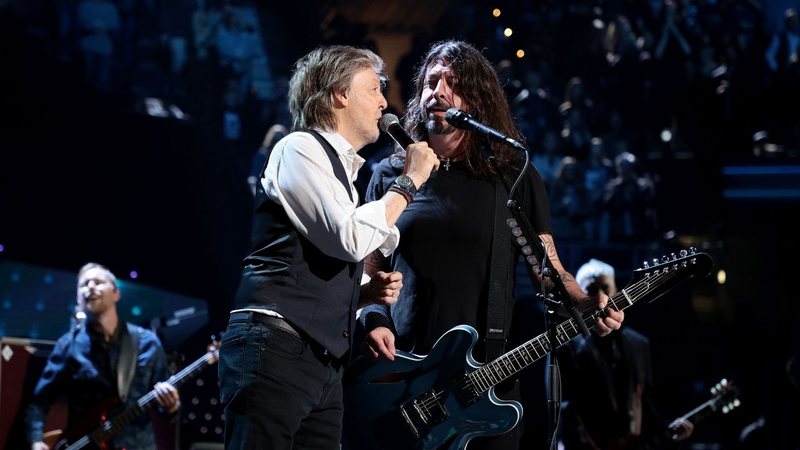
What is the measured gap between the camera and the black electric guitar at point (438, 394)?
10.3 ft

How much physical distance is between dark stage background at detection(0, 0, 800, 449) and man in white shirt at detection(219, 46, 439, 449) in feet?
17.0

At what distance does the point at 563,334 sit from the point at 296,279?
1118 mm

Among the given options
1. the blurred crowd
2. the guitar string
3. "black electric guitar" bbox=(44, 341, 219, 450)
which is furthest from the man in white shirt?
the blurred crowd

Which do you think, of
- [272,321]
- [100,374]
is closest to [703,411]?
[100,374]

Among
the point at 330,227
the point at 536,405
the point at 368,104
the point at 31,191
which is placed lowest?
the point at 536,405

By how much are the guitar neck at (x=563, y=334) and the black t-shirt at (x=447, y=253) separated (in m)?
0.14

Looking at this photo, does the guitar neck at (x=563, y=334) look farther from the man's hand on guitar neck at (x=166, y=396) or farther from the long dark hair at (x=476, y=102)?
the man's hand on guitar neck at (x=166, y=396)

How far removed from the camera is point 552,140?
30.0 ft

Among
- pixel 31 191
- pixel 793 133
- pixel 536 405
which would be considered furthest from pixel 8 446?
pixel 793 133

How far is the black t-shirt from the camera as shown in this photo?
126 inches

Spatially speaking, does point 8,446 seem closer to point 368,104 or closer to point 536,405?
point 536,405

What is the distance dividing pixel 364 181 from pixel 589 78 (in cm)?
281

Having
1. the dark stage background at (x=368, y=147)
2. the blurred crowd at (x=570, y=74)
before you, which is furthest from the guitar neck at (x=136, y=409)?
the blurred crowd at (x=570, y=74)

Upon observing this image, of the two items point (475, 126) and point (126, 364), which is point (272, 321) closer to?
point (475, 126)
